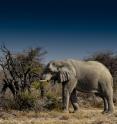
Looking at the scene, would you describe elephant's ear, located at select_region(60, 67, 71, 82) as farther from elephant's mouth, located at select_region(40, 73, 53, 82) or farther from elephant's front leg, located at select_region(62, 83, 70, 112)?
elephant's mouth, located at select_region(40, 73, 53, 82)

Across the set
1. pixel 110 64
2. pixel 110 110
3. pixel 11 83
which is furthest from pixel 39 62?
pixel 110 110

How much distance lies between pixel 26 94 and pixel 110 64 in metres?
14.9

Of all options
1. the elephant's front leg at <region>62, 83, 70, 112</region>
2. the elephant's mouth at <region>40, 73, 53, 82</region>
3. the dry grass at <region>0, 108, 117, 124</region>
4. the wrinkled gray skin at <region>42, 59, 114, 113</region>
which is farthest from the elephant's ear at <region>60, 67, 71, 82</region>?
the dry grass at <region>0, 108, 117, 124</region>

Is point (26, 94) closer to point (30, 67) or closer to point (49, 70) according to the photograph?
point (49, 70)

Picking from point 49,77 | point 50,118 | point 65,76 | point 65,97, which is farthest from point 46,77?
point 50,118

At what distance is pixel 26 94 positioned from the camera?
932 inches

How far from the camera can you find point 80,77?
22.5 meters

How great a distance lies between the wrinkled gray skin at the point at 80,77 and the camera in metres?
22.3

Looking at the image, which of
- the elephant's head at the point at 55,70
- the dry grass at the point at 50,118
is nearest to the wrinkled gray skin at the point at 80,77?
the elephant's head at the point at 55,70

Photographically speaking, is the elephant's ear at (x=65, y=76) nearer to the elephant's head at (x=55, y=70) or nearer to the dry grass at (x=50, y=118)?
the elephant's head at (x=55, y=70)

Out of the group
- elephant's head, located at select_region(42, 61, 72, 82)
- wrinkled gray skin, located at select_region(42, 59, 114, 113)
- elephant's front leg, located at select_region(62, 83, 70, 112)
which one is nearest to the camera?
wrinkled gray skin, located at select_region(42, 59, 114, 113)

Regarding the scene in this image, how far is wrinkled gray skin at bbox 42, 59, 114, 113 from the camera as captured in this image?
22345mm

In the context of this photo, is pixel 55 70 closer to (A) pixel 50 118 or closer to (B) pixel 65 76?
(B) pixel 65 76

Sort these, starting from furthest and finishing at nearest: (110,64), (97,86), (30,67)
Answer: (110,64), (30,67), (97,86)
